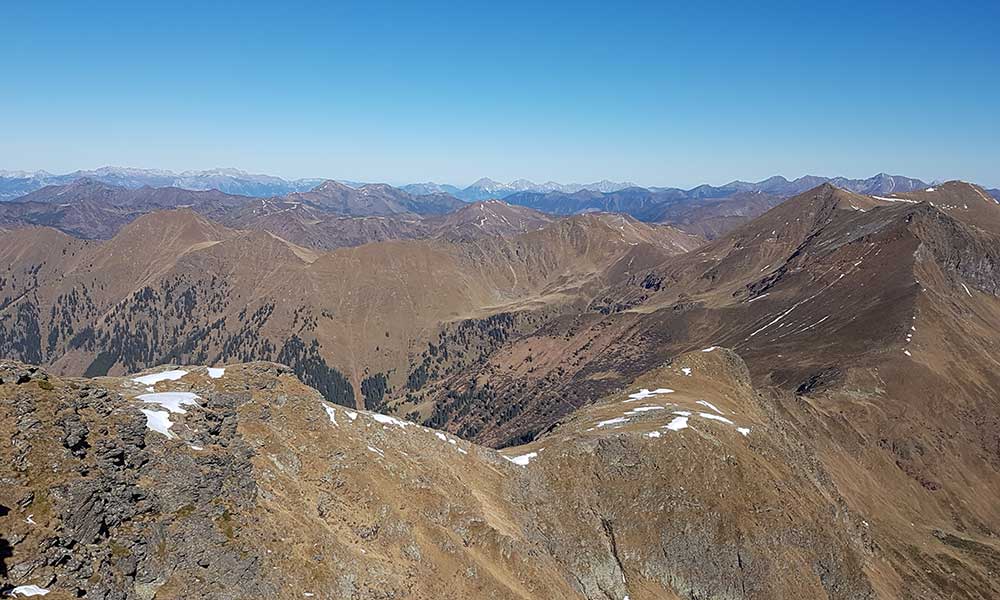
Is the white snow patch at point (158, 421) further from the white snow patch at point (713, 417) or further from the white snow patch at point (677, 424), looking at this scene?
the white snow patch at point (713, 417)

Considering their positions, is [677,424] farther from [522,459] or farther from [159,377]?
[159,377]

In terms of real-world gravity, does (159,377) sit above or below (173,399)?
below

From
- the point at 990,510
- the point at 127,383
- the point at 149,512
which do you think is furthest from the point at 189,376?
the point at 990,510

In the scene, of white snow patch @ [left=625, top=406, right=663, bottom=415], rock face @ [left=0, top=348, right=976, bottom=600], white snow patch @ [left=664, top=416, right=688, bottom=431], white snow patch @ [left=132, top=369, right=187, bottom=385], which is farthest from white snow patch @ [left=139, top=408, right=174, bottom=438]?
white snow patch @ [left=625, top=406, right=663, bottom=415]

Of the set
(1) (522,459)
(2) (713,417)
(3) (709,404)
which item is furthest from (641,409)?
(1) (522,459)

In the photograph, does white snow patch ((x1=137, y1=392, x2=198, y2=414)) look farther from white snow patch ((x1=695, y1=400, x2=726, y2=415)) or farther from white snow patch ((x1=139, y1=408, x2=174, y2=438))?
white snow patch ((x1=695, y1=400, x2=726, y2=415))

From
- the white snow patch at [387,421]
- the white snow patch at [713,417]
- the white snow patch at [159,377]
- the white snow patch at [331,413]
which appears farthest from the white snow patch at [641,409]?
the white snow patch at [159,377]

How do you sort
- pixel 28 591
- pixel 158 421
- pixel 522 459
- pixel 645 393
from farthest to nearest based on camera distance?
pixel 645 393
pixel 522 459
pixel 158 421
pixel 28 591

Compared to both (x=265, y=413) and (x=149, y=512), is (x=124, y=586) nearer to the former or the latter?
(x=149, y=512)
